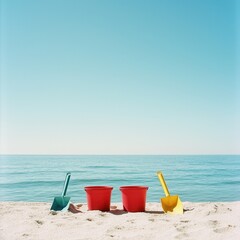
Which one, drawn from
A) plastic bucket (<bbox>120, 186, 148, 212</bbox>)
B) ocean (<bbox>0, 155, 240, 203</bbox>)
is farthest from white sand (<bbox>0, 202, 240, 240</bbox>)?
ocean (<bbox>0, 155, 240, 203</bbox>)

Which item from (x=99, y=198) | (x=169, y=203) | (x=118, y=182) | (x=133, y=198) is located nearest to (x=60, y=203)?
(x=99, y=198)

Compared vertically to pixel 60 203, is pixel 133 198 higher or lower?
higher

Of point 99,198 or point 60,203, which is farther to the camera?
point 60,203

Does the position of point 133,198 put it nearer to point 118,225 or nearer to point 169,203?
point 169,203

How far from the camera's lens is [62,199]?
516 centimetres

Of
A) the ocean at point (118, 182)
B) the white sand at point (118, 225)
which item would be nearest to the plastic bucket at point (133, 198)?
the white sand at point (118, 225)

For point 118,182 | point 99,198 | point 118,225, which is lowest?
point 118,182

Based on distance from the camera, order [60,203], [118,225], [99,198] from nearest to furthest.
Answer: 1. [118,225]
2. [99,198]
3. [60,203]

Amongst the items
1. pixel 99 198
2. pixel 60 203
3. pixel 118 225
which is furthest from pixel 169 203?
pixel 60 203

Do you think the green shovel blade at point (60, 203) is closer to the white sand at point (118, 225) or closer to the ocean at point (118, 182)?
the white sand at point (118, 225)

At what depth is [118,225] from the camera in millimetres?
3848

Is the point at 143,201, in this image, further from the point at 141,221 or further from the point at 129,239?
the point at 129,239

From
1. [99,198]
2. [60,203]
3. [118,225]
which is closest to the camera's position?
[118,225]

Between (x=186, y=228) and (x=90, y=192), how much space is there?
183cm
